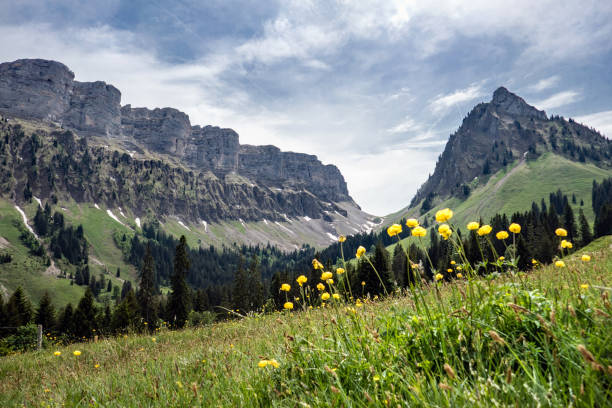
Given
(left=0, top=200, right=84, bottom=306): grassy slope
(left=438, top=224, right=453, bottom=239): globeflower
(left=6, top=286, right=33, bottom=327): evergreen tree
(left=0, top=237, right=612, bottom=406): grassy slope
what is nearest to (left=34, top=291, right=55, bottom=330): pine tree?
(left=6, top=286, right=33, bottom=327): evergreen tree

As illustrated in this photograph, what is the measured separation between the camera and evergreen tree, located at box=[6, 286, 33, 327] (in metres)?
51.8

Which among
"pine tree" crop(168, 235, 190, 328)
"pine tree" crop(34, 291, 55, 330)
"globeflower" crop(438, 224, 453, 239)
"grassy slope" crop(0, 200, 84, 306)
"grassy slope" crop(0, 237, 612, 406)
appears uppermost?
"globeflower" crop(438, 224, 453, 239)

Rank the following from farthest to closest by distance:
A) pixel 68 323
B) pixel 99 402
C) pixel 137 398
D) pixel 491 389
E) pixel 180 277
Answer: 1. pixel 68 323
2. pixel 180 277
3. pixel 99 402
4. pixel 137 398
5. pixel 491 389

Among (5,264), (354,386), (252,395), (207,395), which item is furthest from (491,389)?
(5,264)

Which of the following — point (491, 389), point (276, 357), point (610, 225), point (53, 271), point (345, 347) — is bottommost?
point (53, 271)

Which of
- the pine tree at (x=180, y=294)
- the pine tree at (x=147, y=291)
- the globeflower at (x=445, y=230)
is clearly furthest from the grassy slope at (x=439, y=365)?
the pine tree at (x=147, y=291)

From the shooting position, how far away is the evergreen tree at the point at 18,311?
51.8 m

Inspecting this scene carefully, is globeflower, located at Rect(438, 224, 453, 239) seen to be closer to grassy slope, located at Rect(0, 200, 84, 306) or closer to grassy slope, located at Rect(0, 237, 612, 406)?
grassy slope, located at Rect(0, 237, 612, 406)

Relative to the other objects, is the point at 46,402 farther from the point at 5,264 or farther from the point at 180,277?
the point at 5,264

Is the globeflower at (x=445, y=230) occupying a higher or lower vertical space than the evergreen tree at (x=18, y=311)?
higher

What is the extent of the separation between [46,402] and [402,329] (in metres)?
6.61

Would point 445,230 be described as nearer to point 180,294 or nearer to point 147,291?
point 180,294

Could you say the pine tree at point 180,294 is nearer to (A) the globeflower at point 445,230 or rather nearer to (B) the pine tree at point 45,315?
(B) the pine tree at point 45,315

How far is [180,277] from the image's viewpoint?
46.2 metres
